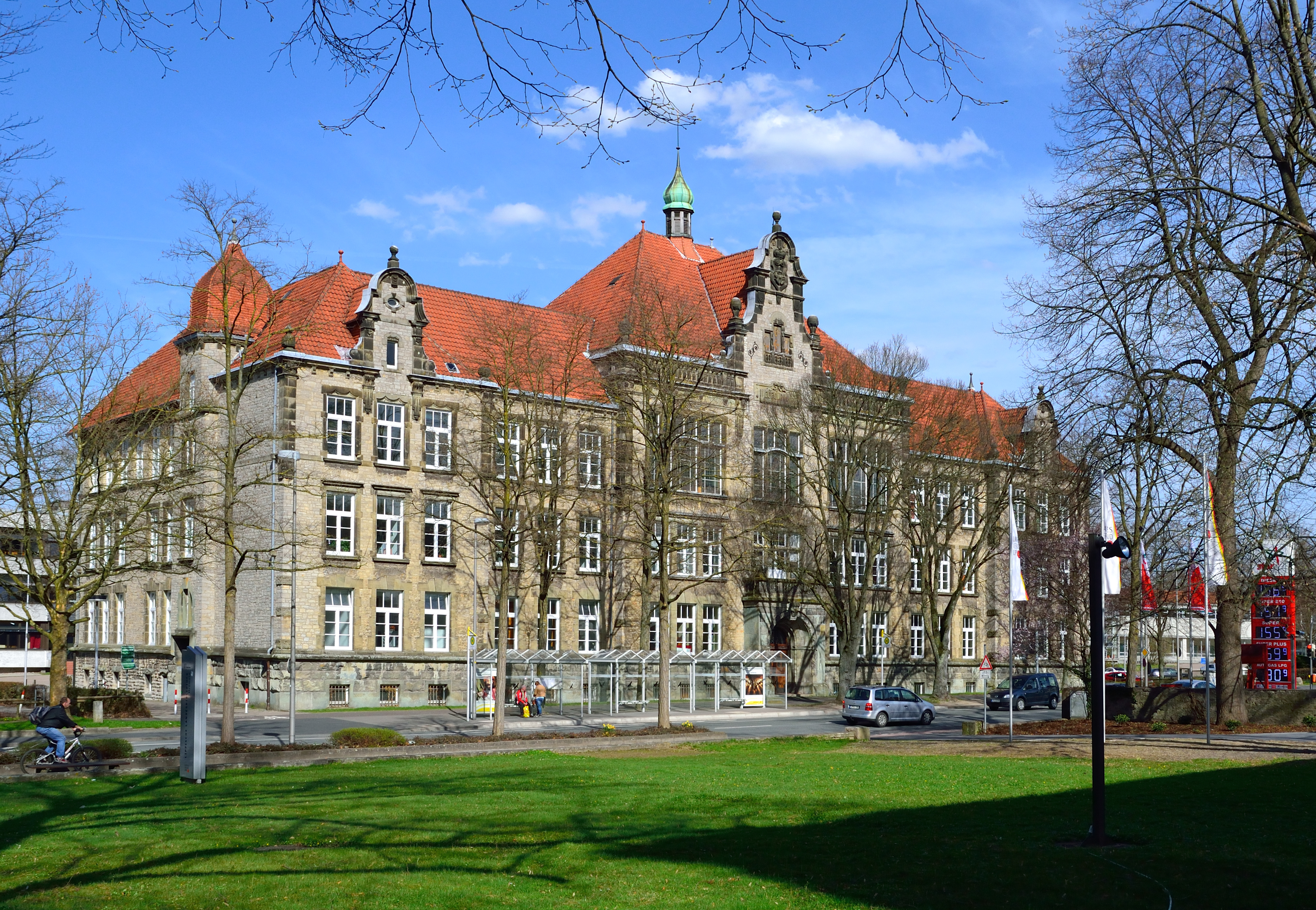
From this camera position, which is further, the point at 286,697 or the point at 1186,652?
the point at 1186,652

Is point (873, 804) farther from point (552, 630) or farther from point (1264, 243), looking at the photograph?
point (552, 630)

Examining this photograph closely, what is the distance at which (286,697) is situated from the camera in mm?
48969

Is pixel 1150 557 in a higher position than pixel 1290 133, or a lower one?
lower

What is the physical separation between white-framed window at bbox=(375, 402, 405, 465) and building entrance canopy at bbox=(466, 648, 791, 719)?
956cm

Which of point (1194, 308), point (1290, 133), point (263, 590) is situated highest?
point (1290, 133)

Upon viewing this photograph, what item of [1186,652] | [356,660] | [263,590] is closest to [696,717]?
[356,660]

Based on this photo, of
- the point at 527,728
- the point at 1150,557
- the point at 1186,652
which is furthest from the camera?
the point at 1186,652

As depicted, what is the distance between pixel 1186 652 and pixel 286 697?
105 meters

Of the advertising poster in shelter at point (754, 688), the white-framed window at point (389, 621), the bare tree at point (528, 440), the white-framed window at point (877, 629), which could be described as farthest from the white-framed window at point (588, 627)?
the white-framed window at point (877, 629)

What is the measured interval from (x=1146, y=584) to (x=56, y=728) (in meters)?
28.0

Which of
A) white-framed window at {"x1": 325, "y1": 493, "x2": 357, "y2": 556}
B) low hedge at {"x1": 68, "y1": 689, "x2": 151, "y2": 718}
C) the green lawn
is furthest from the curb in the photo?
white-framed window at {"x1": 325, "y1": 493, "x2": 357, "y2": 556}

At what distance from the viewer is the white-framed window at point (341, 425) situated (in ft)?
170

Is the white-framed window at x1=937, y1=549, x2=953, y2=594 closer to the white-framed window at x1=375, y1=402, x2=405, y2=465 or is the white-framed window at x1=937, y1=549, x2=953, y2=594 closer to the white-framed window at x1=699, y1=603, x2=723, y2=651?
the white-framed window at x1=699, y1=603, x2=723, y2=651

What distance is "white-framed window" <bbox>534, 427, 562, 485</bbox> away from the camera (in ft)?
161
